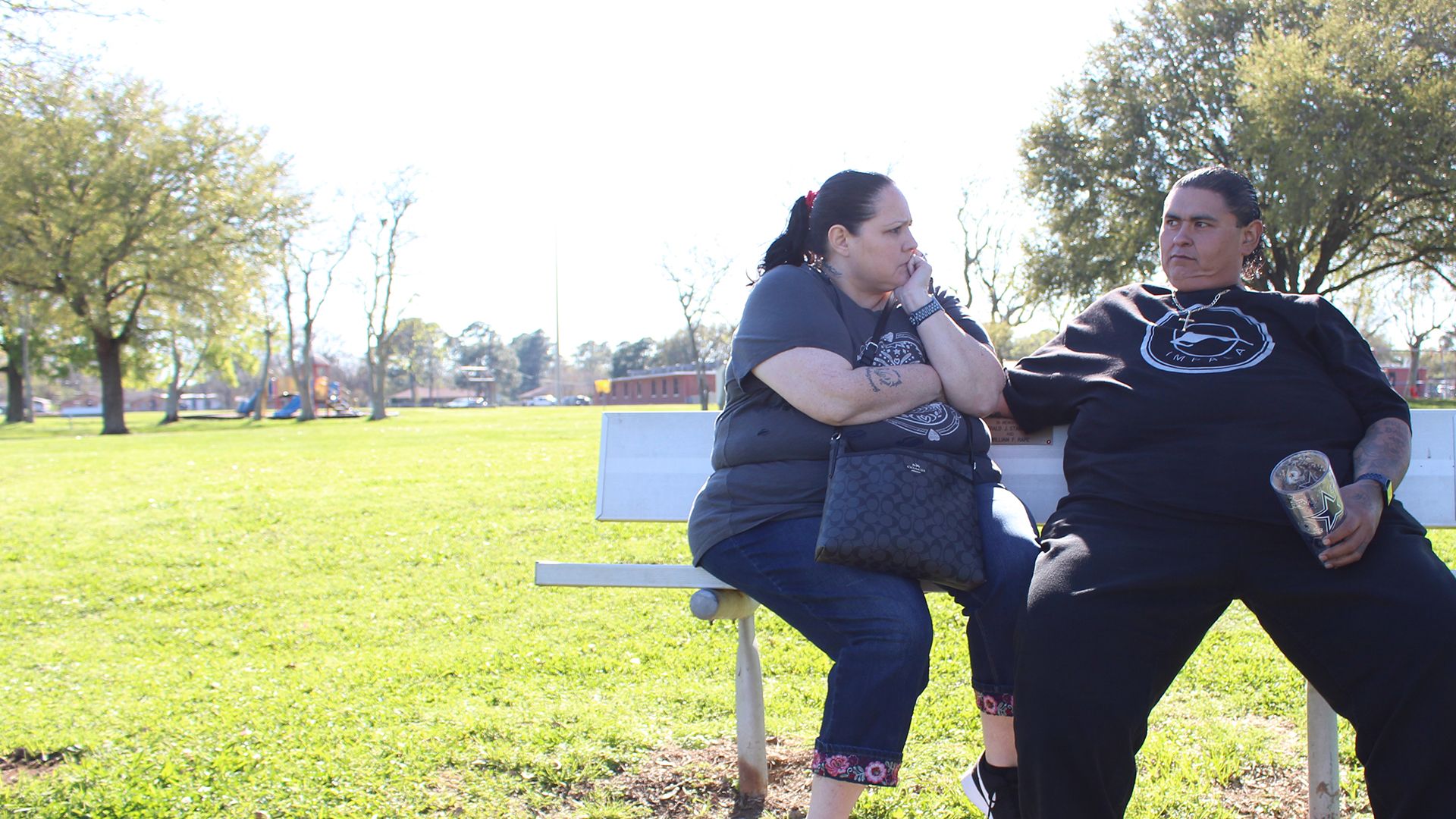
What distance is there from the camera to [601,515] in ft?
10.5

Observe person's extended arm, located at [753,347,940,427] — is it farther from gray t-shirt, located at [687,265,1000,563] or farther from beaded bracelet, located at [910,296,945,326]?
beaded bracelet, located at [910,296,945,326]

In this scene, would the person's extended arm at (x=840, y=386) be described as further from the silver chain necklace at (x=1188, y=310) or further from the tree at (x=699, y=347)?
the tree at (x=699, y=347)

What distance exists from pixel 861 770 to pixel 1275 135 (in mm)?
22616

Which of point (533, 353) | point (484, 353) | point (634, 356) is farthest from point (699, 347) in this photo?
point (533, 353)

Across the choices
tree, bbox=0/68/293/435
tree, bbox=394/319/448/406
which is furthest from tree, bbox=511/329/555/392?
tree, bbox=0/68/293/435

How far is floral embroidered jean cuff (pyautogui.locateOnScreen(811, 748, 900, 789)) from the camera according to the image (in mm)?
2036

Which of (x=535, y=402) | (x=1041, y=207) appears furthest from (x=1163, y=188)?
(x=535, y=402)

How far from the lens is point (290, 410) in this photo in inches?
2143

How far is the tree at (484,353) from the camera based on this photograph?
111 meters

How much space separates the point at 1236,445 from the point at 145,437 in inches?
1155

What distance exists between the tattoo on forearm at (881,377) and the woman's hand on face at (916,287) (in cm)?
20

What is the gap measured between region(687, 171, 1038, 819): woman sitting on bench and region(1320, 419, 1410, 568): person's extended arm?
0.59 m

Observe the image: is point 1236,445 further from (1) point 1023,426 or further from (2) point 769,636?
(2) point 769,636

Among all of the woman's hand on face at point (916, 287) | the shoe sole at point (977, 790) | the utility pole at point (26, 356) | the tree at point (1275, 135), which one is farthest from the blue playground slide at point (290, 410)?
the shoe sole at point (977, 790)
